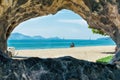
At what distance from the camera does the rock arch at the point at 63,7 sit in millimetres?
8266

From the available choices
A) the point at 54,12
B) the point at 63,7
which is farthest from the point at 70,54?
the point at 63,7

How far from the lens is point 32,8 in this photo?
892 centimetres

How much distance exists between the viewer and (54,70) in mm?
7254

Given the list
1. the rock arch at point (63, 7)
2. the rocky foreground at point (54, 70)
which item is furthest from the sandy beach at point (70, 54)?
the rocky foreground at point (54, 70)

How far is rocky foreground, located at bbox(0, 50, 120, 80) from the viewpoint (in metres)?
7.16

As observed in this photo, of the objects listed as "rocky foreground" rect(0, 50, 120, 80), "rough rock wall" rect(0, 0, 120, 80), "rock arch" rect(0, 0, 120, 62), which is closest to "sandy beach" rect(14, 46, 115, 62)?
"rock arch" rect(0, 0, 120, 62)

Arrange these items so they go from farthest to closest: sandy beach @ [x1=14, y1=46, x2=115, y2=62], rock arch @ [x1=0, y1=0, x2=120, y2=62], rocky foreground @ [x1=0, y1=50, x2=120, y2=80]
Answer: sandy beach @ [x1=14, y1=46, x2=115, y2=62] < rock arch @ [x1=0, y1=0, x2=120, y2=62] < rocky foreground @ [x1=0, y1=50, x2=120, y2=80]

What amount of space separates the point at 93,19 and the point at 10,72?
2.85 metres

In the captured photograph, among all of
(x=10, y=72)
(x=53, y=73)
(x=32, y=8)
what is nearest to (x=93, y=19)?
(x=32, y=8)

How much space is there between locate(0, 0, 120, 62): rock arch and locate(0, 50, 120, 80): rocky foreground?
4.27 ft

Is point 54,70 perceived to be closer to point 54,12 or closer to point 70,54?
point 54,12

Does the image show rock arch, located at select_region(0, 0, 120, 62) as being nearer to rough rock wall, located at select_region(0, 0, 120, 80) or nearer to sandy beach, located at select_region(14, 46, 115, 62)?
rough rock wall, located at select_region(0, 0, 120, 80)

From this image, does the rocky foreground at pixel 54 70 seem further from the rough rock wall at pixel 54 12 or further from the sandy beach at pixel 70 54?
the sandy beach at pixel 70 54

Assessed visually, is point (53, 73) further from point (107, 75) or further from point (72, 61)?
point (107, 75)
